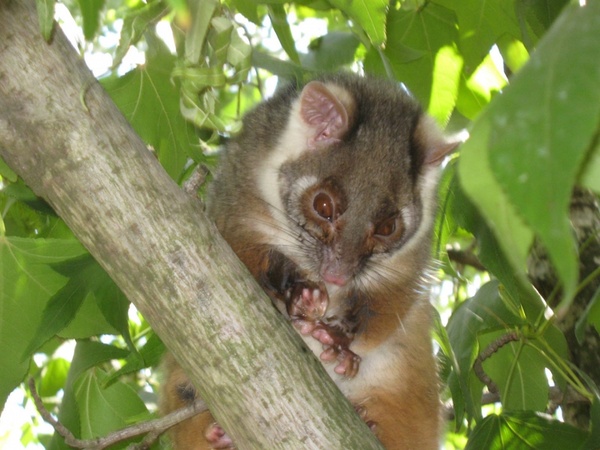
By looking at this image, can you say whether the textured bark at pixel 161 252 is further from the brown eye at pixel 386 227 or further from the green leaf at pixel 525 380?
the green leaf at pixel 525 380

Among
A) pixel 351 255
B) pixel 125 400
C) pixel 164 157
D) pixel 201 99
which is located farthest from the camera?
pixel 125 400

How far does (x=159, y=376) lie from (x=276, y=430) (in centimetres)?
150

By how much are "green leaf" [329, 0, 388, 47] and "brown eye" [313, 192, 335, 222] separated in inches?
29.9

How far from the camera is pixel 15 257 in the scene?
9.46 ft

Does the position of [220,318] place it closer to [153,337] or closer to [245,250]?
[245,250]

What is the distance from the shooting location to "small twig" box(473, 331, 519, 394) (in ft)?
10.5

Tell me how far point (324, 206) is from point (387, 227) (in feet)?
0.82

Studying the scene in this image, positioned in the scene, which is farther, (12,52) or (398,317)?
(398,317)

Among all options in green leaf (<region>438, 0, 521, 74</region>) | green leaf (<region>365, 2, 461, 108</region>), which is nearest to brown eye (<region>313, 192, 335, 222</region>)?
green leaf (<region>365, 2, 461, 108</region>)

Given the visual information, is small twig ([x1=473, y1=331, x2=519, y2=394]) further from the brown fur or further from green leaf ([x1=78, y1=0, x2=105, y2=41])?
green leaf ([x1=78, y1=0, x2=105, y2=41])

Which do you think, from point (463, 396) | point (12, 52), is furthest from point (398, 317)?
point (12, 52)

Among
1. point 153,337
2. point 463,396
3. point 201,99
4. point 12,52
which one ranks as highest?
point 12,52

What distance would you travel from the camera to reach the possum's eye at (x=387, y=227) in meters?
2.89

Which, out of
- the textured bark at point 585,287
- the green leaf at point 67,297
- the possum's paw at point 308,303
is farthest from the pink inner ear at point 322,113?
the textured bark at point 585,287
